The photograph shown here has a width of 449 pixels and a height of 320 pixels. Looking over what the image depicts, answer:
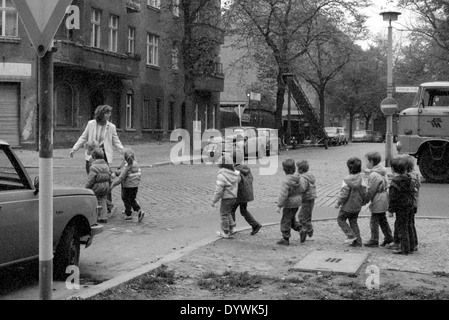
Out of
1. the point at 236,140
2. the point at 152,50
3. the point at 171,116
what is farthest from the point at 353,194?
the point at 171,116

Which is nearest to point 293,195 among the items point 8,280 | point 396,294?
point 396,294

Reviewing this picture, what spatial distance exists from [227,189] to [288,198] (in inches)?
38.3

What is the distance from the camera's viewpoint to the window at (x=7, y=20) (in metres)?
30.6

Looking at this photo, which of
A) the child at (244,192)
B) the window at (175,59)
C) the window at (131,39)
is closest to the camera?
the child at (244,192)

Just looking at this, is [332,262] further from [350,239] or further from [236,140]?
[236,140]

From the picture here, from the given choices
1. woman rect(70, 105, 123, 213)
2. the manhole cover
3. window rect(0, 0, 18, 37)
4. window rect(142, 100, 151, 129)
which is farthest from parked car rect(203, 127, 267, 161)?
the manhole cover

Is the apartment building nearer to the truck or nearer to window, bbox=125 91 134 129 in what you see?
window, bbox=125 91 134 129

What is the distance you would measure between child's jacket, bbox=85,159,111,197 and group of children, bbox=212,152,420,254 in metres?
2.17

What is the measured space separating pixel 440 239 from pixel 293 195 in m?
2.43

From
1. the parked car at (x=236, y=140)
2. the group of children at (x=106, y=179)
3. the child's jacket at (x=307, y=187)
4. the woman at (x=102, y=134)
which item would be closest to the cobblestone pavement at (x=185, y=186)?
the group of children at (x=106, y=179)

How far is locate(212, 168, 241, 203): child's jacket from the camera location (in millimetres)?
10328

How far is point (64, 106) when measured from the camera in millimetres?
33344

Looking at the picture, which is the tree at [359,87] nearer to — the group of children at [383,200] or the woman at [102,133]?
the woman at [102,133]

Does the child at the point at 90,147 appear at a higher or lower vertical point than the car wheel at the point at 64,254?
higher
